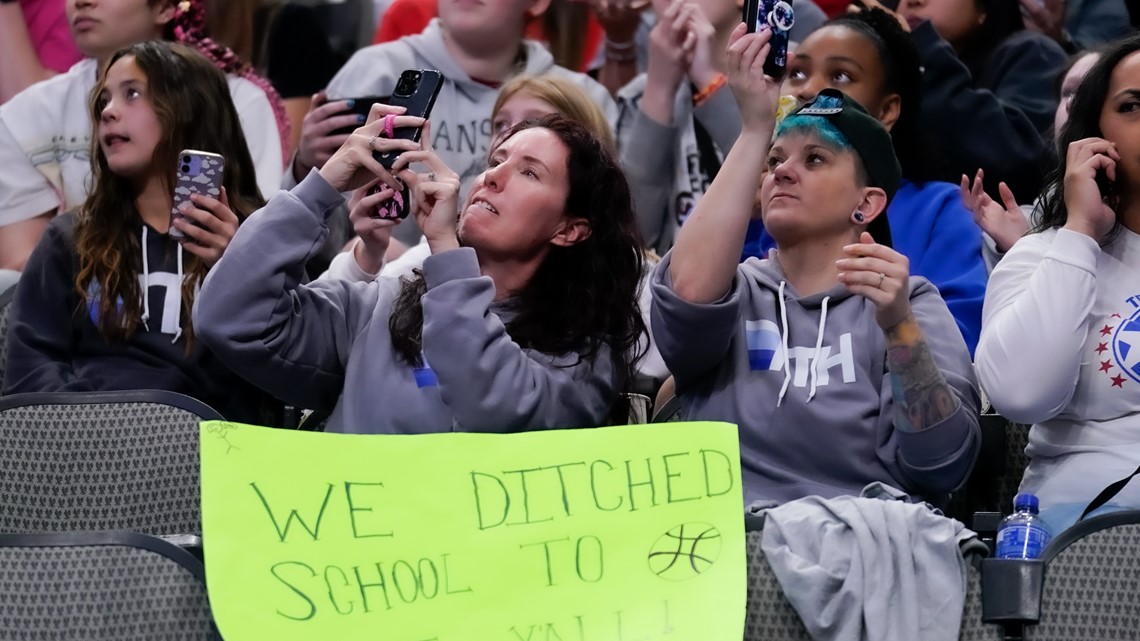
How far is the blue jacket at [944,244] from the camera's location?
3314mm

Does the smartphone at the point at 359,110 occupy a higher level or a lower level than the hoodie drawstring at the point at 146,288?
higher

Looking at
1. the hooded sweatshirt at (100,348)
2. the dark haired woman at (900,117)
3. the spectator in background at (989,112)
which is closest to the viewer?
the hooded sweatshirt at (100,348)

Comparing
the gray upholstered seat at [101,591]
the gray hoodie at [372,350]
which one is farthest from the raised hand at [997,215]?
the gray upholstered seat at [101,591]

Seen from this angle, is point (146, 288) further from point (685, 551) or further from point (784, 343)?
point (685, 551)

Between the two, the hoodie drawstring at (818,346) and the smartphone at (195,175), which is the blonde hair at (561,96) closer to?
the smartphone at (195,175)

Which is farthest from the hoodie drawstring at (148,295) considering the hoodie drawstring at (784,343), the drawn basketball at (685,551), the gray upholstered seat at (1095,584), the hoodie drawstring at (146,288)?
the gray upholstered seat at (1095,584)

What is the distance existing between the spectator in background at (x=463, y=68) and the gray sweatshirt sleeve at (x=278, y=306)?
135 cm

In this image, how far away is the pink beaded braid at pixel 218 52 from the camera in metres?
4.18

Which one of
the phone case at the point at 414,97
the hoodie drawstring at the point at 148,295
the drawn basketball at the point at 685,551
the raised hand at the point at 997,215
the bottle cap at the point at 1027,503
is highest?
the phone case at the point at 414,97

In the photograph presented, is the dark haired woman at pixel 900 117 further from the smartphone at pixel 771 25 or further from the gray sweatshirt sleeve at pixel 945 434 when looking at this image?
the smartphone at pixel 771 25

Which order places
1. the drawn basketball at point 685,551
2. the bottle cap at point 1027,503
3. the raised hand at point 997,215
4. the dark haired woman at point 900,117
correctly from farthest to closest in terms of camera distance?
the dark haired woman at point 900,117 → the raised hand at point 997,215 → the bottle cap at point 1027,503 → the drawn basketball at point 685,551

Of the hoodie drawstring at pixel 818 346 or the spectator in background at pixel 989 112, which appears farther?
the spectator in background at pixel 989 112

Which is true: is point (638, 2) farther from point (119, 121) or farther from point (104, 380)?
point (104, 380)

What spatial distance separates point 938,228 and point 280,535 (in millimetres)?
1842
